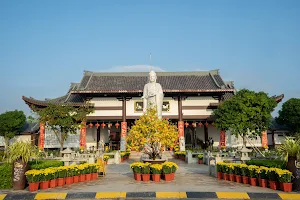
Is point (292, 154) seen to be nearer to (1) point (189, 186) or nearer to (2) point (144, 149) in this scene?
(1) point (189, 186)

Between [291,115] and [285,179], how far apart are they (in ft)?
80.4

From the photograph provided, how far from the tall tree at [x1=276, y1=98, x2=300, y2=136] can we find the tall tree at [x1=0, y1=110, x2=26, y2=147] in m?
29.1

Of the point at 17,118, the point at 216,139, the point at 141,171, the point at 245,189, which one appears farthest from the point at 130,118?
the point at 245,189

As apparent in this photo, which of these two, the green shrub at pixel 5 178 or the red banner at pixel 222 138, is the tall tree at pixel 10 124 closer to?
the red banner at pixel 222 138

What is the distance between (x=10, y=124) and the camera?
98.8ft

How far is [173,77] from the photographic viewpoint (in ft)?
105

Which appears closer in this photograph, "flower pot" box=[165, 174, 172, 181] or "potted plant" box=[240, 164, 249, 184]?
"potted plant" box=[240, 164, 249, 184]

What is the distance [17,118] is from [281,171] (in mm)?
29839

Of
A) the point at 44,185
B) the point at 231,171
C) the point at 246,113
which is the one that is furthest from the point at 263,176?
the point at 246,113

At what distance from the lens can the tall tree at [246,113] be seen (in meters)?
24.3

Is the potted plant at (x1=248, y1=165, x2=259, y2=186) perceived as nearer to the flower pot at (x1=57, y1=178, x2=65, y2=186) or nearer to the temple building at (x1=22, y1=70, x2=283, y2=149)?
the flower pot at (x1=57, y1=178, x2=65, y2=186)

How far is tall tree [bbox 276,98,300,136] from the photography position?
96.7 feet

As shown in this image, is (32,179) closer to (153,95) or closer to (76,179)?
(76,179)

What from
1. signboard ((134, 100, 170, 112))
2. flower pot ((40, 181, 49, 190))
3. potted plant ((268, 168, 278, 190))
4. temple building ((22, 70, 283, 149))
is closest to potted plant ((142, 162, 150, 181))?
flower pot ((40, 181, 49, 190))
